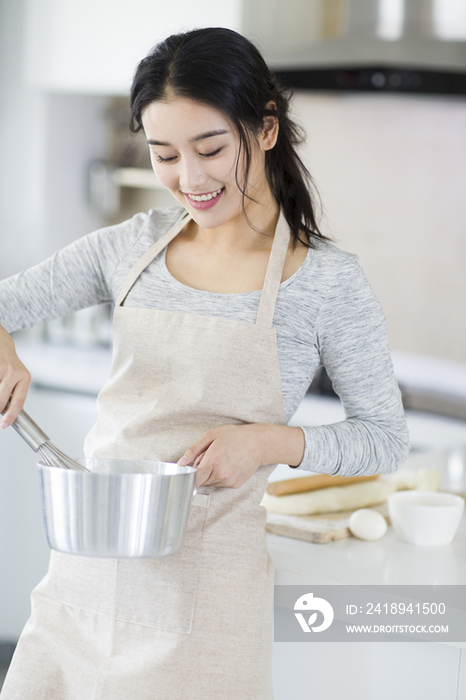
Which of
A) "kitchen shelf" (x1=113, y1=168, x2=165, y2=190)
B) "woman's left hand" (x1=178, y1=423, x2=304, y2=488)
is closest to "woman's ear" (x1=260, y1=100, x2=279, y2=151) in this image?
"woman's left hand" (x1=178, y1=423, x2=304, y2=488)

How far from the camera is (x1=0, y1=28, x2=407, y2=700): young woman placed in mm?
862

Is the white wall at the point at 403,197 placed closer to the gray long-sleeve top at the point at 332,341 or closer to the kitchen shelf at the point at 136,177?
the kitchen shelf at the point at 136,177

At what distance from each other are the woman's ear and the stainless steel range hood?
1.53 m

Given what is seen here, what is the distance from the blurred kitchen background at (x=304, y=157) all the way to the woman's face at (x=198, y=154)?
1112 mm

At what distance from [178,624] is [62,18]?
242 centimetres

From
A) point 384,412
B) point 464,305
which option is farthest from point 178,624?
point 464,305

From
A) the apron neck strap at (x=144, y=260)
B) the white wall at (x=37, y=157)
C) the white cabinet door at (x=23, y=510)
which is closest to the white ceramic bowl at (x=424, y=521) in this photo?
the apron neck strap at (x=144, y=260)

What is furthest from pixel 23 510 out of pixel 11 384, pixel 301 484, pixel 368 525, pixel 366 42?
pixel 366 42

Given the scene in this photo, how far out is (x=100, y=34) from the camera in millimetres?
2643

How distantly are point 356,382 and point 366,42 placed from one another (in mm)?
1713

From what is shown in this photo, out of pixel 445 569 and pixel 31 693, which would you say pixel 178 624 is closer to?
pixel 31 693

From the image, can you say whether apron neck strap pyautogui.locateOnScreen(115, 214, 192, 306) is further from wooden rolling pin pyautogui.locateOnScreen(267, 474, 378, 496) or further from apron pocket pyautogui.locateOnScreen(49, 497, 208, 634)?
wooden rolling pin pyautogui.locateOnScreen(267, 474, 378, 496)

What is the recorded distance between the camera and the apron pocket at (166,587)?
88cm

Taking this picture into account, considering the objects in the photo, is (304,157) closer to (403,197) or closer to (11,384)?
(403,197)
